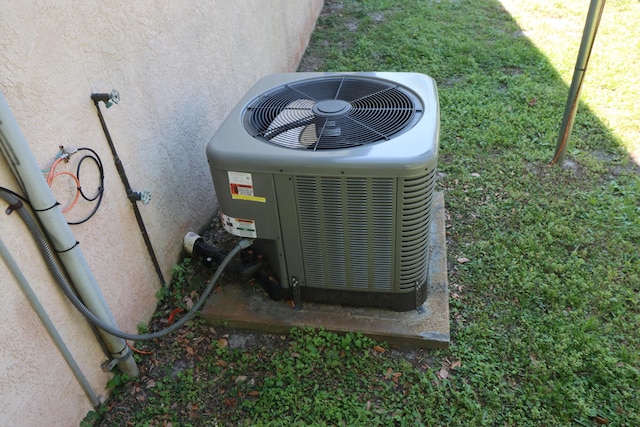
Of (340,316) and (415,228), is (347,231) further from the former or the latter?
(340,316)

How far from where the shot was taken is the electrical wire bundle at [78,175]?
1637mm

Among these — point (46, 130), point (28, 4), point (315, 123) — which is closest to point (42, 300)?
point (46, 130)

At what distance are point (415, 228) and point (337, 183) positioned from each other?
40cm

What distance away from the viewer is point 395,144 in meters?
1.84

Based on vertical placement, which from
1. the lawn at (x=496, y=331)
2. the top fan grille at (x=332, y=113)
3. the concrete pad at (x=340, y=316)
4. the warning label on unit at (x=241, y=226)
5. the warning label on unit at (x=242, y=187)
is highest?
the top fan grille at (x=332, y=113)

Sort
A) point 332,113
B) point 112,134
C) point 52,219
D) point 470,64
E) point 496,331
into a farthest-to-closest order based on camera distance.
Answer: point 470,64 < point 496,331 < point 332,113 < point 112,134 < point 52,219

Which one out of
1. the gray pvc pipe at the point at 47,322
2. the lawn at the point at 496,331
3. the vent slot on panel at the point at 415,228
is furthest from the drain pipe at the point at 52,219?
the vent slot on panel at the point at 415,228

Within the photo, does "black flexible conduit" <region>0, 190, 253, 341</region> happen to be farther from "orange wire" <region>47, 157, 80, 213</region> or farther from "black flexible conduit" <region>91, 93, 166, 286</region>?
"black flexible conduit" <region>91, 93, 166, 286</region>

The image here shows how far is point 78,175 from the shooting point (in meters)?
1.76

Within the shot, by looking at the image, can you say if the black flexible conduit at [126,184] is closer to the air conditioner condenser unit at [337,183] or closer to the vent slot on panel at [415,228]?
the air conditioner condenser unit at [337,183]

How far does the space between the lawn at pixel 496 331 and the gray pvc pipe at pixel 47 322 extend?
0.12 m

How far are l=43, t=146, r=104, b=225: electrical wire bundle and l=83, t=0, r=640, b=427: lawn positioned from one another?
0.71 metres

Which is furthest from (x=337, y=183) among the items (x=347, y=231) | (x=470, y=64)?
(x=470, y=64)

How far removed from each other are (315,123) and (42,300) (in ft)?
4.13
